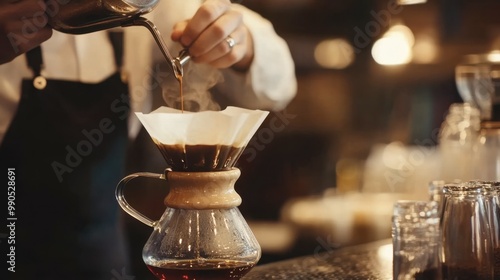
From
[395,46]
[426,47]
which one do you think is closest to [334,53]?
[395,46]

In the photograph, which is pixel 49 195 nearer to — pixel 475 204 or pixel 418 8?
pixel 475 204

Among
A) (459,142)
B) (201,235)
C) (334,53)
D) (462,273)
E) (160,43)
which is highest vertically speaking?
(334,53)

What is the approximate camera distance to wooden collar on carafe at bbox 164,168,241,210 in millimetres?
1218

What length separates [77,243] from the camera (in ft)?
7.27

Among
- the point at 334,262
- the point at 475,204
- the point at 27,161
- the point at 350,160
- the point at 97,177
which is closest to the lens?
the point at 475,204

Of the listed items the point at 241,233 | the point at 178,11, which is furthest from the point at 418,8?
the point at 241,233

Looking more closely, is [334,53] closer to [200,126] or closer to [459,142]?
[459,142]

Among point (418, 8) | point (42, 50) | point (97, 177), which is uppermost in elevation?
point (418, 8)

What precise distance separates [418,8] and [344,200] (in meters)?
1.22

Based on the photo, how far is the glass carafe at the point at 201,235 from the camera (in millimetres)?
1215

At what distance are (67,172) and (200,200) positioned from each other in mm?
1085

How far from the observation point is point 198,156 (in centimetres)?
122

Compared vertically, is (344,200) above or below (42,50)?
below

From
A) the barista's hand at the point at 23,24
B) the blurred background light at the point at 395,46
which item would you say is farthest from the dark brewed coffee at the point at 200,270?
the blurred background light at the point at 395,46
